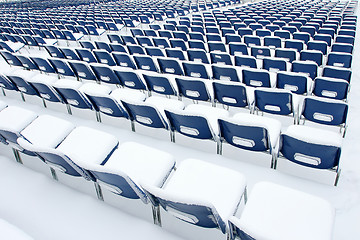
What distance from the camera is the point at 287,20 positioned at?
10797 mm

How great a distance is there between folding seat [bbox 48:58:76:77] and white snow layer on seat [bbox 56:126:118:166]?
9.98 feet

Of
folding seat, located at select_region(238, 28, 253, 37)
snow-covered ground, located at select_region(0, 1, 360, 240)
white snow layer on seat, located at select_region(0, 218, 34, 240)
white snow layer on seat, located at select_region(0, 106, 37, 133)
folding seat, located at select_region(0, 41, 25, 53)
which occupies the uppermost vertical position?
white snow layer on seat, located at select_region(0, 218, 34, 240)

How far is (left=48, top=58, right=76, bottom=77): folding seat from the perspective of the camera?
5.97 meters

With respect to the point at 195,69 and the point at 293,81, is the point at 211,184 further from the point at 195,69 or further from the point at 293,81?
the point at 195,69

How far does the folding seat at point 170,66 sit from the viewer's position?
18.9 feet

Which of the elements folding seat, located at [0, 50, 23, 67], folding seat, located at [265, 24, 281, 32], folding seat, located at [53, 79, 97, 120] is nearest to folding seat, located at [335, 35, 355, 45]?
folding seat, located at [265, 24, 281, 32]

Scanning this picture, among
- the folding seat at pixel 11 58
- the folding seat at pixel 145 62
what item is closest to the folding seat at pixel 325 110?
the folding seat at pixel 145 62

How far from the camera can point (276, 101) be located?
13.0 feet

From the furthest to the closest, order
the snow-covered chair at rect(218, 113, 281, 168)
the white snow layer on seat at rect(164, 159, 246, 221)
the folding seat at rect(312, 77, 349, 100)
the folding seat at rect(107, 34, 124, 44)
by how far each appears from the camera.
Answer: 1. the folding seat at rect(107, 34, 124, 44)
2. the folding seat at rect(312, 77, 349, 100)
3. the snow-covered chair at rect(218, 113, 281, 168)
4. the white snow layer on seat at rect(164, 159, 246, 221)

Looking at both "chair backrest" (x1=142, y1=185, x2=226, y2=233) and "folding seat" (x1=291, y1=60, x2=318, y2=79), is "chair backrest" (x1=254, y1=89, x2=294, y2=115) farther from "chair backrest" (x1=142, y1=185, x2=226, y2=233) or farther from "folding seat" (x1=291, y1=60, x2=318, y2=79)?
"chair backrest" (x1=142, y1=185, x2=226, y2=233)

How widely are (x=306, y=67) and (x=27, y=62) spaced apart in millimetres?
6277

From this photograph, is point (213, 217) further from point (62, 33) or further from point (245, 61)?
point (62, 33)

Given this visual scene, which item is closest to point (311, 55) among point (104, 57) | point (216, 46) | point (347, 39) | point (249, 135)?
point (347, 39)

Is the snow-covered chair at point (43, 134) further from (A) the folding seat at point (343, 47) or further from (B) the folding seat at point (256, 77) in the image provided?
(A) the folding seat at point (343, 47)
